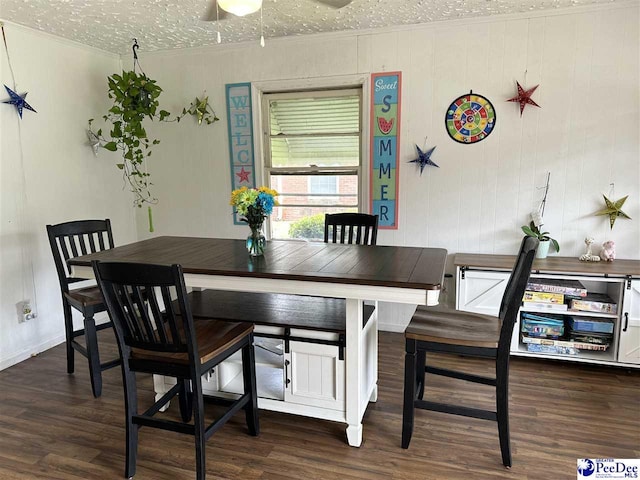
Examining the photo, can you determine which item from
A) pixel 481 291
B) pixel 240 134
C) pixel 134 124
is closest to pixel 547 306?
pixel 481 291

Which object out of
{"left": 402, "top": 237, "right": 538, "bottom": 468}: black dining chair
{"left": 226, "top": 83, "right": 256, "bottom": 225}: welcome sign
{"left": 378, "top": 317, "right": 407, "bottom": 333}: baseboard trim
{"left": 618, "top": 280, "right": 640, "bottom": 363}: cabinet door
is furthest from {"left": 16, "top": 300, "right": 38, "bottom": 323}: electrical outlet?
{"left": 618, "top": 280, "right": 640, "bottom": 363}: cabinet door

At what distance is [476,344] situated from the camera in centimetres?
208

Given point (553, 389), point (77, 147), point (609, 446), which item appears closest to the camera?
point (609, 446)

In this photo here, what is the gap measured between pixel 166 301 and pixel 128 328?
0.87 ft

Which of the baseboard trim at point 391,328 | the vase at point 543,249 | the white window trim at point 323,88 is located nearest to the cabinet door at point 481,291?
the vase at point 543,249

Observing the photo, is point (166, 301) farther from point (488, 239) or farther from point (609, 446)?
point (488, 239)

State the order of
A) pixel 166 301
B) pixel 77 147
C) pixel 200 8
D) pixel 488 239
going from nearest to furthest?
1. pixel 166 301
2. pixel 200 8
3. pixel 488 239
4. pixel 77 147

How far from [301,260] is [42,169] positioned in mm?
2438

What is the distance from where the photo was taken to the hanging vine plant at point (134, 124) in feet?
12.1

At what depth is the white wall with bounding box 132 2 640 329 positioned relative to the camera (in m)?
3.17

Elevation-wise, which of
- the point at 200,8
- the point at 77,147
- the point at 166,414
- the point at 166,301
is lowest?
the point at 166,414

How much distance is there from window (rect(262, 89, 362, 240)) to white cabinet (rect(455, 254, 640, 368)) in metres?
1.16

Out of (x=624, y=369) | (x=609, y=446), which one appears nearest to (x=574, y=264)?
(x=624, y=369)

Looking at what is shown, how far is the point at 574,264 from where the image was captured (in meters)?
3.15
